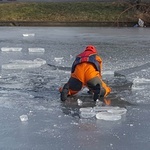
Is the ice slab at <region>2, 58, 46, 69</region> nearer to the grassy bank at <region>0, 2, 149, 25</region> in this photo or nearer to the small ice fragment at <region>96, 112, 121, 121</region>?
the small ice fragment at <region>96, 112, 121, 121</region>

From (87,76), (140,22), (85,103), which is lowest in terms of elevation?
(140,22)

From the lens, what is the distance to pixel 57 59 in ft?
37.2

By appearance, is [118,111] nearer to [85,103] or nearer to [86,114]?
[86,114]

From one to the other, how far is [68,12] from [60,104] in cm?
1889

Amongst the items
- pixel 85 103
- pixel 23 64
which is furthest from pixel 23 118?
pixel 23 64

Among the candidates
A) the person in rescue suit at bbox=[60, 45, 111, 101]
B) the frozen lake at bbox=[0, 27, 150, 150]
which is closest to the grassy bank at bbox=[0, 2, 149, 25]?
the frozen lake at bbox=[0, 27, 150, 150]

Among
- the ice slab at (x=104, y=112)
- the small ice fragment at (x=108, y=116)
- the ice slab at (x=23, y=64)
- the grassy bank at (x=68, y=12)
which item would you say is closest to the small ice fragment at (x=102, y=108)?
the ice slab at (x=104, y=112)

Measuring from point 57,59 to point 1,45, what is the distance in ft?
11.5

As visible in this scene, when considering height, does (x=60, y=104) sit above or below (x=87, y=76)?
below

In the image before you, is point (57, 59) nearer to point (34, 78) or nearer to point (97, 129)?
point (34, 78)

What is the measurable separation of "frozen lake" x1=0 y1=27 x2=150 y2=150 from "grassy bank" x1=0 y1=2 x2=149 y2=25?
11.6 m

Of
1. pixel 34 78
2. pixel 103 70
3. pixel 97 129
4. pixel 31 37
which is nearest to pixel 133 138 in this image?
pixel 97 129

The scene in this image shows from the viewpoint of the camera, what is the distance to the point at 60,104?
22.8ft

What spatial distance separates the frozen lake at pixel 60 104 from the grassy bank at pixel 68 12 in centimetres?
1157
